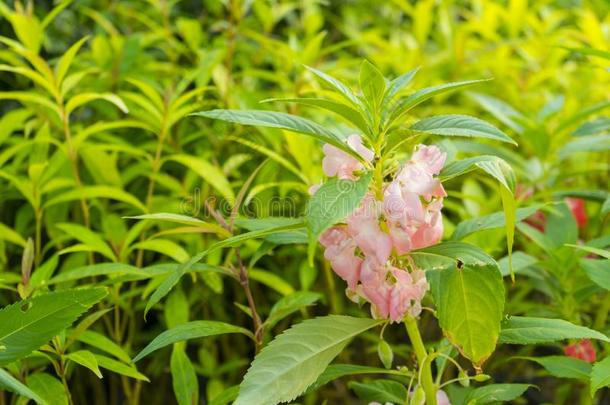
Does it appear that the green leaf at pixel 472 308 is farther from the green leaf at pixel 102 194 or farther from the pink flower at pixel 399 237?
the green leaf at pixel 102 194

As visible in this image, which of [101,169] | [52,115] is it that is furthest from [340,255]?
[52,115]

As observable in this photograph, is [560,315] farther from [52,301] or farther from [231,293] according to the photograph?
[52,301]

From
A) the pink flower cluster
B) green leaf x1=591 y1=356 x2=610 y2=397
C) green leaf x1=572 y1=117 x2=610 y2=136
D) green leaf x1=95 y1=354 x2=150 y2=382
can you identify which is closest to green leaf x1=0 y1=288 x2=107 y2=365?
green leaf x1=95 y1=354 x2=150 y2=382

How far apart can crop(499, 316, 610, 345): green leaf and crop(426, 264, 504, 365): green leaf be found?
6 centimetres

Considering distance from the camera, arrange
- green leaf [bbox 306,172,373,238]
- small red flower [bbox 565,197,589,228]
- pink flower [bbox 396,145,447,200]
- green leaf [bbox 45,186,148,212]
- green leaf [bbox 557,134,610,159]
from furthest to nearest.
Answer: small red flower [bbox 565,197,589,228] → green leaf [bbox 557,134,610,159] → green leaf [bbox 45,186,148,212] → pink flower [bbox 396,145,447,200] → green leaf [bbox 306,172,373,238]

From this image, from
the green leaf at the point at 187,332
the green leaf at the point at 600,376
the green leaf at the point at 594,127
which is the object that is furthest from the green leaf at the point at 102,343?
the green leaf at the point at 594,127

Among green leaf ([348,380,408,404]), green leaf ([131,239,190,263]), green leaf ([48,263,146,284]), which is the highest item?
green leaf ([131,239,190,263])

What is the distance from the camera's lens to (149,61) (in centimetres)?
173

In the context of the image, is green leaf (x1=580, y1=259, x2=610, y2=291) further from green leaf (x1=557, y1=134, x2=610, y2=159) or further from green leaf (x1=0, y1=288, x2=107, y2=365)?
green leaf (x1=0, y1=288, x2=107, y2=365)

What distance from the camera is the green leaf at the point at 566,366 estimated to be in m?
0.99

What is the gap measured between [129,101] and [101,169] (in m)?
0.22

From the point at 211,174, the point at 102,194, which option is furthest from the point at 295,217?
the point at 102,194

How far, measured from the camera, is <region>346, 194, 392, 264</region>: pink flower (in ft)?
2.59

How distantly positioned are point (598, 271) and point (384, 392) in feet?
1.01
